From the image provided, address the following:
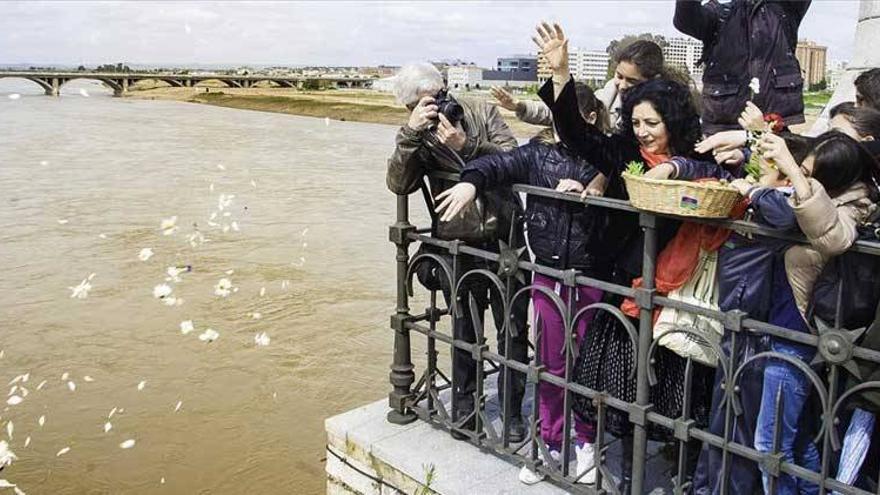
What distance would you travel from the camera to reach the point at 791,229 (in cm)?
255

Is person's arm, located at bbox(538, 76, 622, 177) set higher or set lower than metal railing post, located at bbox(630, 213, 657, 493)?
higher

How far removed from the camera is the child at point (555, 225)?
3.31m

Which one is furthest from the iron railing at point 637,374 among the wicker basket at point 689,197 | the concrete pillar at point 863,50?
the concrete pillar at point 863,50

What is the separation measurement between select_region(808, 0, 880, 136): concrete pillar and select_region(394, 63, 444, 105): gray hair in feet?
5.66

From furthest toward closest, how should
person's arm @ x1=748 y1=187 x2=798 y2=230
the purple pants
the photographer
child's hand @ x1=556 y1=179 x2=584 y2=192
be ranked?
the photographer → the purple pants → child's hand @ x1=556 y1=179 x2=584 y2=192 → person's arm @ x1=748 y1=187 x2=798 y2=230

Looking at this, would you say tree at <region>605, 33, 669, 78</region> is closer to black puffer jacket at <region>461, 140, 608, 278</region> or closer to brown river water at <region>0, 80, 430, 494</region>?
black puffer jacket at <region>461, 140, 608, 278</region>

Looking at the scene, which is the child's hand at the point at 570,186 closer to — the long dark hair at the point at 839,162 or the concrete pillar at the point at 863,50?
the long dark hair at the point at 839,162

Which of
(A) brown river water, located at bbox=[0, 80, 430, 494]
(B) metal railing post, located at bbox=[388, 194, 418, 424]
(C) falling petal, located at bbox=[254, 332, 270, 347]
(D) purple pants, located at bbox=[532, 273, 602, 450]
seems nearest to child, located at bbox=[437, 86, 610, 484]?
(D) purple pants, located at bbox=[532, 273, 602, 450]

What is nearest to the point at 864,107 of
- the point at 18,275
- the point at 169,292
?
the point at 169,292

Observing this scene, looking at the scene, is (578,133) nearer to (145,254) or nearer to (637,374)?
(637,374)

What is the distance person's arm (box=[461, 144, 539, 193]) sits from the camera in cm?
342

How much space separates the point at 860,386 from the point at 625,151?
114cm

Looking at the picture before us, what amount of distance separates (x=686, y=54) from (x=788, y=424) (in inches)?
82.3

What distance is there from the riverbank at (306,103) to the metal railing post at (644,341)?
87.8ft
